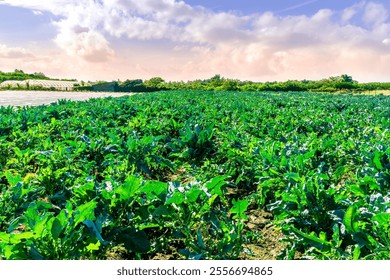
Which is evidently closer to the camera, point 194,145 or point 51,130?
point 194,145

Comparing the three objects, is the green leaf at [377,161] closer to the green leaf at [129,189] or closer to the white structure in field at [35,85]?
the green leaf at [129,189]

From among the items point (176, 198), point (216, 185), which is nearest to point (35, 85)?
point (216, 185)

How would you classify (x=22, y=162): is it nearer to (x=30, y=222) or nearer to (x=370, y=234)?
(x=30, y=222)

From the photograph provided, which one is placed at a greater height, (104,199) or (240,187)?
(104,199)

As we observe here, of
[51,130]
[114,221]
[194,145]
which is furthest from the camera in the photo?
[51,130]

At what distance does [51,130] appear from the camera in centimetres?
703

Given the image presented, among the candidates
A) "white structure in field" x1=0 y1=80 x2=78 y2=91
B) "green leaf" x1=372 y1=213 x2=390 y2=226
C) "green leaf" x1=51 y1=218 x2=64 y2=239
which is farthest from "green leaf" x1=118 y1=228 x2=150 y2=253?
"white structure in field" x1=0 y1=80 x2=78 y2=91

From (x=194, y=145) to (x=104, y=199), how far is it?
3.76 m

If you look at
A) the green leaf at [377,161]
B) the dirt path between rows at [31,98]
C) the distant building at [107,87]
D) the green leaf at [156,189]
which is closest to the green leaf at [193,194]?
the green leaf at [156,189]

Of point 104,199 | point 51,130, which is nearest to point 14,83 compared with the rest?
point 51,130

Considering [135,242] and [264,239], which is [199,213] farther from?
[264,239]

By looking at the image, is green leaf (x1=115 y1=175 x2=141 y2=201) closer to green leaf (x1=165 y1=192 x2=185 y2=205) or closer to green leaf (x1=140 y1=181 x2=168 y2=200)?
green leaf (x1=140 y1=181 x2=168 y2=200)
